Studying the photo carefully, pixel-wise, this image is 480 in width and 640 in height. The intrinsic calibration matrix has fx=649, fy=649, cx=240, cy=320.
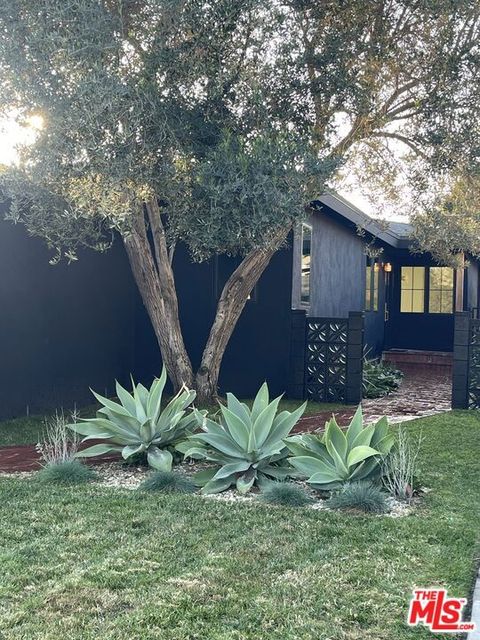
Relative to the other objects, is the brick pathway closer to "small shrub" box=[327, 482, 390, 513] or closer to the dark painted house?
the dark painted house

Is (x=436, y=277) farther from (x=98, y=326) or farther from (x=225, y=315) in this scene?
(x=98, y=326)

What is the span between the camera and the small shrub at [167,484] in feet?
15.5

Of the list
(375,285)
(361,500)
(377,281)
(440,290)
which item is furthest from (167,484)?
(440,290)

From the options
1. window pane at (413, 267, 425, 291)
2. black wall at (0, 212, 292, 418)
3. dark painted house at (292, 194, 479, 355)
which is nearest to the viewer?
black wall at (0, 212, 292, 418)

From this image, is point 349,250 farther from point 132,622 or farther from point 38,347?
point 132,622

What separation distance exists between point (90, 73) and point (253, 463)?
3576 millimetres

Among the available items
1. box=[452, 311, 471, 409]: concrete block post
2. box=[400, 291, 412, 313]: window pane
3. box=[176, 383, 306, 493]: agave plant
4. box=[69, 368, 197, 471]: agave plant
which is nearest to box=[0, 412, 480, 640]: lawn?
box=[176, 383, 306, 493]: agave plant

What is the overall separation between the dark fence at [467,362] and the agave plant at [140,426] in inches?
195

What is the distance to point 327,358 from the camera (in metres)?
9.89

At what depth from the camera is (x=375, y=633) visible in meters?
2.60

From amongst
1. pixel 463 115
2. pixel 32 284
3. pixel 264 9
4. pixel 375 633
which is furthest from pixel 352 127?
pixel 375 633

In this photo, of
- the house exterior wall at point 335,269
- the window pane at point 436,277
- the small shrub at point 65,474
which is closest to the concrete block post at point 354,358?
the house exterior wall at point 335,269

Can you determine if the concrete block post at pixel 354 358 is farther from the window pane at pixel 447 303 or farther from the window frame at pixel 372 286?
the window pane at pixel 447 303

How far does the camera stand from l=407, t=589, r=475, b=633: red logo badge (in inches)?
105
